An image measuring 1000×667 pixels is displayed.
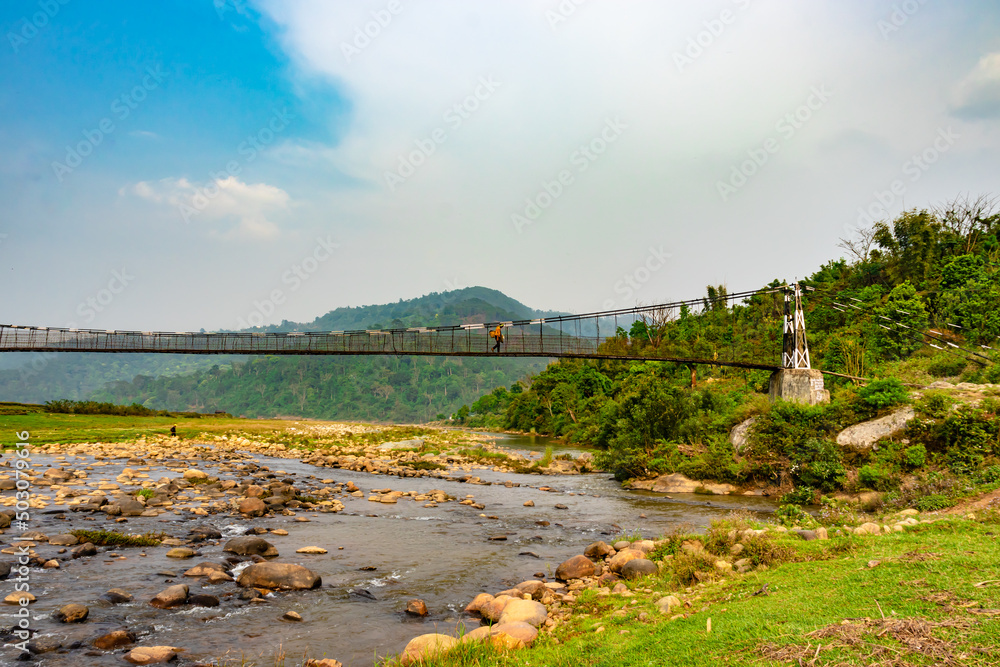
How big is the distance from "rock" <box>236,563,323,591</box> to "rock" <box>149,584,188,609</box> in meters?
0.97

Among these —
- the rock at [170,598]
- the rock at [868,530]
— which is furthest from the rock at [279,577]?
the rock at [868,530]

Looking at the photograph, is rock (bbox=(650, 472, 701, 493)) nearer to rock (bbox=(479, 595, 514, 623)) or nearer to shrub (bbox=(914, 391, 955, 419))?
shrub (bbox=(914, 391, 955, 419))

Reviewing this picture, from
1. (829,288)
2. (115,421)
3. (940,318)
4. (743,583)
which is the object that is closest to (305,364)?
(115,421)

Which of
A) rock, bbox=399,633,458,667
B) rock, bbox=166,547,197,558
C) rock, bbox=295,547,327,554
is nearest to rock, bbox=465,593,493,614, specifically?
rock, bbox=399,633,458,667

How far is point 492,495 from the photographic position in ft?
62.0

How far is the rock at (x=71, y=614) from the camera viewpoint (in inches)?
270

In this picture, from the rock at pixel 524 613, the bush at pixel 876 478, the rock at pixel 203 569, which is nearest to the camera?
the rock at pixel 524 613

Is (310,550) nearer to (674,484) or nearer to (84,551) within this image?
(84,551)

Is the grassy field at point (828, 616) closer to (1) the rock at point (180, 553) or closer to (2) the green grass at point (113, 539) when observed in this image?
(1) the rock at point (180, 553)

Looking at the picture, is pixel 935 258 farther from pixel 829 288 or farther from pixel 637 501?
pixel 637 501

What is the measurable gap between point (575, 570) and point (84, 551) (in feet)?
30.1

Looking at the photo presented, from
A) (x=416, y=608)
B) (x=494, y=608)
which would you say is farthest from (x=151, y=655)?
(x=494, y=608)

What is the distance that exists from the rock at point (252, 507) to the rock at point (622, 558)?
9498 mm

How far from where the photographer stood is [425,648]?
579cm
